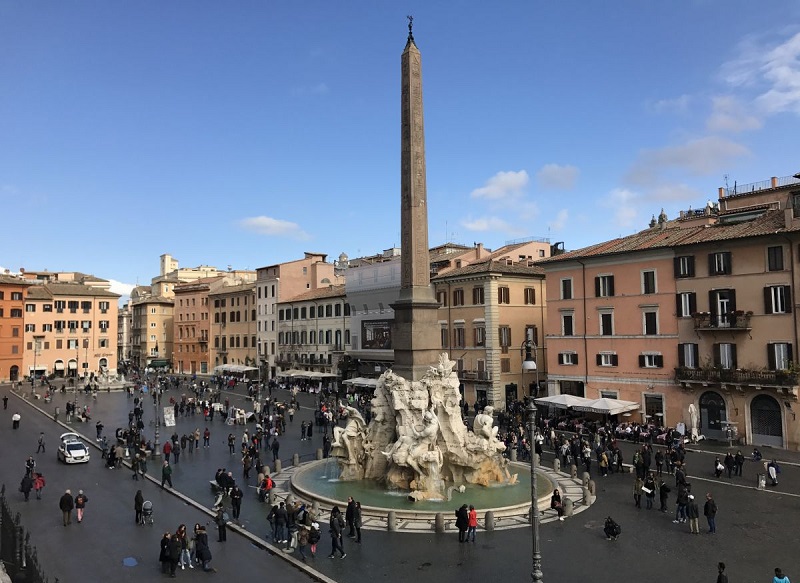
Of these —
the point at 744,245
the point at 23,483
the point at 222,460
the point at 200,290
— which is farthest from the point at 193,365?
the point at 744,245

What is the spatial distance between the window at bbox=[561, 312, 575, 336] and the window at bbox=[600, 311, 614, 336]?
182 cm

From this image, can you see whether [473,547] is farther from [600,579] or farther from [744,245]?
[744,245]

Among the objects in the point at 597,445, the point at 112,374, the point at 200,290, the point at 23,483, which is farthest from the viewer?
the point at 200,290

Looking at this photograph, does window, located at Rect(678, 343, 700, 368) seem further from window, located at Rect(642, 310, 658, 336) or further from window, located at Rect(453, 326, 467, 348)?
window, located at Rect(453, 326, 467, 348)

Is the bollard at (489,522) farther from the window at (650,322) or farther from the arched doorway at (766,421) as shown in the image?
the window at (650,322)

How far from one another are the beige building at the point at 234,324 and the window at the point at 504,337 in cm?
3288

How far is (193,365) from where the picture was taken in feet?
244

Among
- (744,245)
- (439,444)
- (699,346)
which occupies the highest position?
(744,245)

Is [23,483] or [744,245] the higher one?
[744,245]

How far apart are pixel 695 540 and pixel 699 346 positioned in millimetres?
16115

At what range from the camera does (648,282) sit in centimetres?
3123

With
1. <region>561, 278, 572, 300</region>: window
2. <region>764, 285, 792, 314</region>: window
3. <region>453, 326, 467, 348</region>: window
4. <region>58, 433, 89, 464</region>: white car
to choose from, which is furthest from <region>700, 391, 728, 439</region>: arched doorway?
<region>58, 433, 89, 464</region>: white car

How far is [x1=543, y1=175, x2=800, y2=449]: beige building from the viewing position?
2608cm

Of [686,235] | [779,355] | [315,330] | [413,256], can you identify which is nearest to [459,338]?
[686,235]
